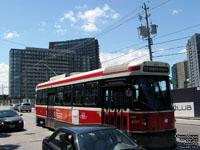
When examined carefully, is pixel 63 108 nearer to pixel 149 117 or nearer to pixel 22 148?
pixel 22 148

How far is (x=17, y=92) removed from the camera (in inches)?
4774

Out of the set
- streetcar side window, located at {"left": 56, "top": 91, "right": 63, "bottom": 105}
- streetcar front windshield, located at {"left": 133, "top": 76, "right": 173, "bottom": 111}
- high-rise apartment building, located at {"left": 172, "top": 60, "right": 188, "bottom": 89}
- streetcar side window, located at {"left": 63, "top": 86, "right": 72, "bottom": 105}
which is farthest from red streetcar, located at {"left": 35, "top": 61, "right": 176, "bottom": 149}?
high-rise apartment building, located at {"left": 172, "top": 60, "right": 188, "bottom": 89}

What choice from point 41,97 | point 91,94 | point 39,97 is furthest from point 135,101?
point 39,97

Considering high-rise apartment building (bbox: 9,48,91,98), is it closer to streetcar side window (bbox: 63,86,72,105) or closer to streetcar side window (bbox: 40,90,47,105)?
streetcar side window (bbox: 40,90,47,105)

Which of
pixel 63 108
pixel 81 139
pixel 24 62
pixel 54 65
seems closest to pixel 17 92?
pixel 24 62

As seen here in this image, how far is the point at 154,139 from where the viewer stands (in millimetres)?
6902

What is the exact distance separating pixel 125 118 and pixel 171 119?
1.65 m

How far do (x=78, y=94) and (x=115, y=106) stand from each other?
295cm

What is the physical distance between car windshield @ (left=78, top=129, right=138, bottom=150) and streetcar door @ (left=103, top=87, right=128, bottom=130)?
284cm

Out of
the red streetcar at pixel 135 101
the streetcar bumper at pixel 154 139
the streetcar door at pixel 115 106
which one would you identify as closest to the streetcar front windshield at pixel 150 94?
the red streetcar at pixel 135 101

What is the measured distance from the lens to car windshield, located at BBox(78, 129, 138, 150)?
13.4 ft

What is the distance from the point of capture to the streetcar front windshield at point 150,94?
284 inches

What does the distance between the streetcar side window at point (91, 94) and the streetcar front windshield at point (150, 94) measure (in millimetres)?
2097

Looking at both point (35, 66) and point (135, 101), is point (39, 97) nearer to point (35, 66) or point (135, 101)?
point (135, 101)
